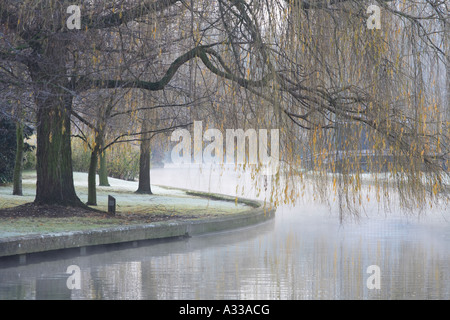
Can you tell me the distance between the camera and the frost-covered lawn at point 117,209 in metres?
15.6

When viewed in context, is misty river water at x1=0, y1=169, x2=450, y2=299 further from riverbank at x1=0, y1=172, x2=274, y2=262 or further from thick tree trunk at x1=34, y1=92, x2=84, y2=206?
thick tree trunk at x1=34, y1=92, x2=84, y2=206

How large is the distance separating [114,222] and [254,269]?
6605 millimetres

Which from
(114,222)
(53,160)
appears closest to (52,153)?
(53,160)

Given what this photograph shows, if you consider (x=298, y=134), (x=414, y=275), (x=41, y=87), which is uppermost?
(x=41, y=87)

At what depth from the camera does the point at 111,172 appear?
4391 cm

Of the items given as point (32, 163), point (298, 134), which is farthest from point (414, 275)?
point (32, 163)

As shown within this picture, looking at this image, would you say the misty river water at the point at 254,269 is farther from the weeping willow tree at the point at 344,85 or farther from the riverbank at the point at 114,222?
the weeping willow tree at the point at 344,85

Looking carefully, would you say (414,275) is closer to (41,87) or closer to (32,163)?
(41,87)

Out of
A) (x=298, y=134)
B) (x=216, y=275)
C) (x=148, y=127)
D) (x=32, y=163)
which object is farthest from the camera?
(x=32, y=163)

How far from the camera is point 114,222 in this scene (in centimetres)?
1741

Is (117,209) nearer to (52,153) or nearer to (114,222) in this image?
(52,153)
